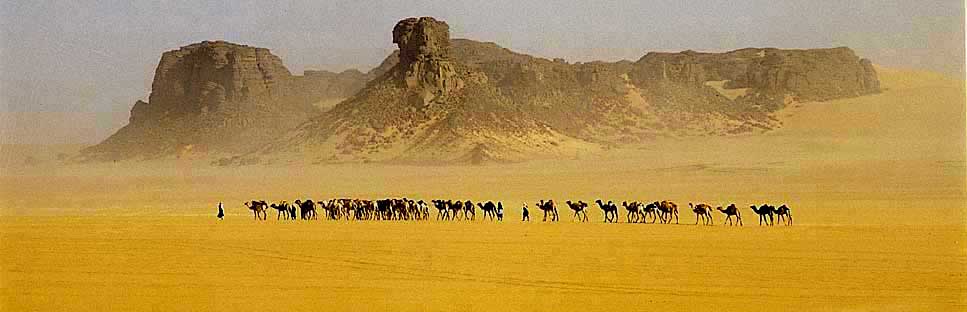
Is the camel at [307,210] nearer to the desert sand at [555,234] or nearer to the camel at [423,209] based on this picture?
the desert sand at [555,234]

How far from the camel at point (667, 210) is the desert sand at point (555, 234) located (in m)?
0.30

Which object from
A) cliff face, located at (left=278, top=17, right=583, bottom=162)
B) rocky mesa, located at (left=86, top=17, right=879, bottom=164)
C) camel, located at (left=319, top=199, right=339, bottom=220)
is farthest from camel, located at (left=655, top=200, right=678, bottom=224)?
camel, located at (left=319, top=199, right=339, bottom=220)

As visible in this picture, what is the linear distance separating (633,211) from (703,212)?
0.65 metres

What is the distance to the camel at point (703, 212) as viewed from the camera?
33.0 feet

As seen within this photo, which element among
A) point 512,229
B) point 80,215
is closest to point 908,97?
point 512,229

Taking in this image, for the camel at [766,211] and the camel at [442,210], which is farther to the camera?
the camel at [442,210]

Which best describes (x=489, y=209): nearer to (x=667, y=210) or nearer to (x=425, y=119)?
(x=667, y=210)

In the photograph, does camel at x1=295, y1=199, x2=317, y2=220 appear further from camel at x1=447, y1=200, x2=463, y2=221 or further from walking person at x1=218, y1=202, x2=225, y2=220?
camel at x1=447, y1=200, x2=463, y2=221

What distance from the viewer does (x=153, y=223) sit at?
35.3 feet

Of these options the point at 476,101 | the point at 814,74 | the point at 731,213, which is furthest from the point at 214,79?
the point at 814,74

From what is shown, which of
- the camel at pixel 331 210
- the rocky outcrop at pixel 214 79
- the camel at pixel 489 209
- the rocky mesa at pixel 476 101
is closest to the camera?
the camel at pixel 489 209

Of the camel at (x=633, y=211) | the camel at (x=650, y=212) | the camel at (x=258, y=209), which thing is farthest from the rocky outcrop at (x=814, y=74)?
the camel at (x=258, y=209)

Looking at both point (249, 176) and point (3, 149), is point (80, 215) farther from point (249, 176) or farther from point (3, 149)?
point (249, 176)

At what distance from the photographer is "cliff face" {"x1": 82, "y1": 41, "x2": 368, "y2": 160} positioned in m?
11.6
